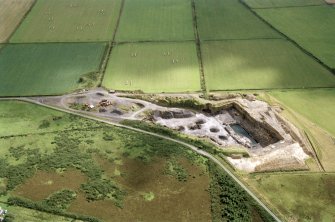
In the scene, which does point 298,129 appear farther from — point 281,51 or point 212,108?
point 281,51

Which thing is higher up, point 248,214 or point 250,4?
point 250,4

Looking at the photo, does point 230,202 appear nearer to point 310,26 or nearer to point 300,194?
point 300,194

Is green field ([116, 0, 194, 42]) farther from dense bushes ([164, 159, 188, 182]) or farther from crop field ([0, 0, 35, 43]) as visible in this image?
dense bushes ([164, 159, 188, 182])

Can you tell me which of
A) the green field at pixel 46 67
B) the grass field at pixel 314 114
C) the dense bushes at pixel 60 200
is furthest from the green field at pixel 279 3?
the dense bushes at pixel 60 200

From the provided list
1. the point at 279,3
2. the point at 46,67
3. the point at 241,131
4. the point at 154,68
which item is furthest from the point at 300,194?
the point at 279,3

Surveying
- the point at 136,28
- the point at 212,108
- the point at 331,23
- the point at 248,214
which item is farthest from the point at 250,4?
the point at 248,214
